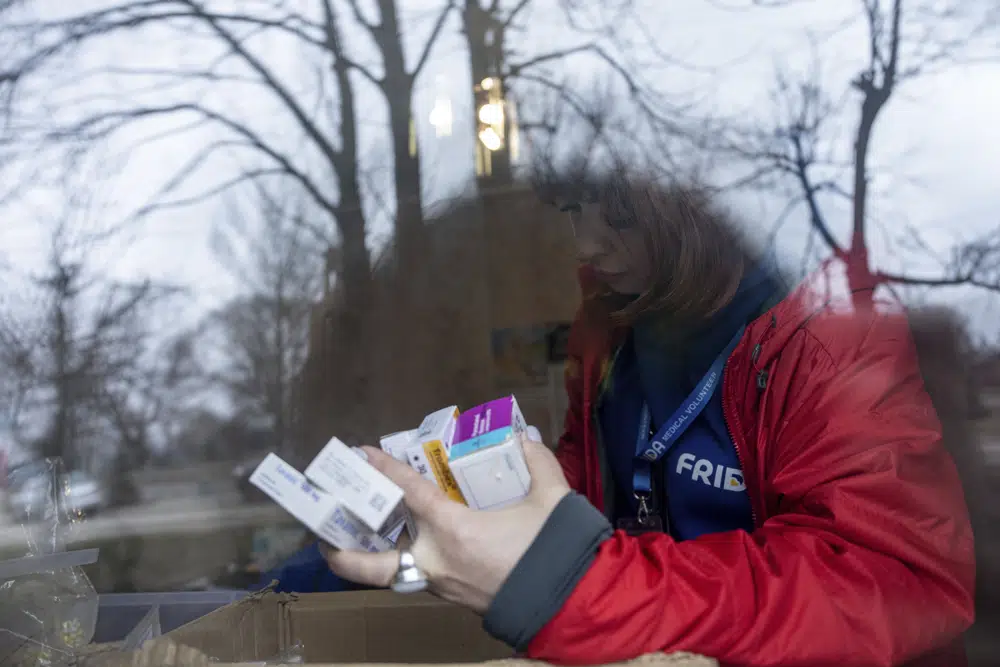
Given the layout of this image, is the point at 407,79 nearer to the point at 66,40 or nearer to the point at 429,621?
the point at 66,40

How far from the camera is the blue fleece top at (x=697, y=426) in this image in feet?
3.41

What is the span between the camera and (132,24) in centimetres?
209

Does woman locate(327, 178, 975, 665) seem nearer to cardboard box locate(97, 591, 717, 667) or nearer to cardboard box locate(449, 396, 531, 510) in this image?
cardboard box locate(449, 396, 531, 510)

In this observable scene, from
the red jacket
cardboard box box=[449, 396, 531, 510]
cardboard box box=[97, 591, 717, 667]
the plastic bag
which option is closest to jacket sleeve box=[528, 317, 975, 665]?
the red jacket

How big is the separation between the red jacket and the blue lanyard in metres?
0.05

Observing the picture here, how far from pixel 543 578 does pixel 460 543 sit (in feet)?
0.30

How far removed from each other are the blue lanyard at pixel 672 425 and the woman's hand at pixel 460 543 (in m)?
0.35

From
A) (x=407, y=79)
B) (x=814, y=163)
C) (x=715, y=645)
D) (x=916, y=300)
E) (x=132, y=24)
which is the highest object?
(x=132, y=24)

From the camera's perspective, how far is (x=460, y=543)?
745mm

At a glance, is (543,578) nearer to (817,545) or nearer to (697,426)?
(817,545)

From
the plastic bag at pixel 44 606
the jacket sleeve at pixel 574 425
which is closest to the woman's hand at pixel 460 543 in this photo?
the jacket sleeve at pixel 574 425

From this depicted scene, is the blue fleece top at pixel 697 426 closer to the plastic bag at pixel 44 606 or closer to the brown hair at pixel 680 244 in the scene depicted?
the brown hair at pixel 680 244

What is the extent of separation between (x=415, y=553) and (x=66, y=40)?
2.02m

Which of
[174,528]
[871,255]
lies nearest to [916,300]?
[871,255]
